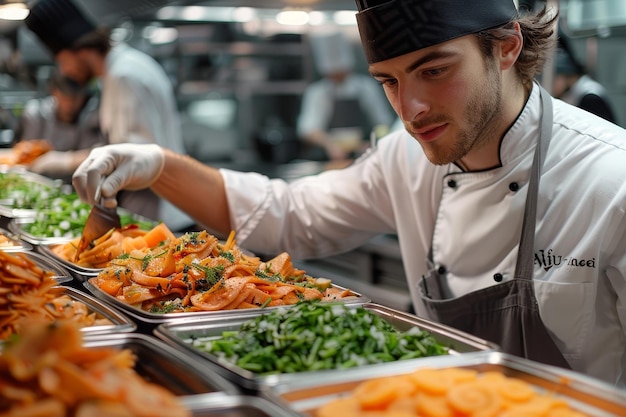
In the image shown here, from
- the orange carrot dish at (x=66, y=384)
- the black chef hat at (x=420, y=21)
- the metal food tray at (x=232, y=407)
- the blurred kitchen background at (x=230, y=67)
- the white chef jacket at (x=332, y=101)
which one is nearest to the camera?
the orange carrot dish at (x=66, y=384)

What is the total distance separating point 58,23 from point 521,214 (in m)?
3.42

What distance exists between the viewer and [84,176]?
2443 millimetres

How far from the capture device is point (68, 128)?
17.9 feet

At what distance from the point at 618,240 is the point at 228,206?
1.34m

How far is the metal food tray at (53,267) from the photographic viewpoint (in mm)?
2064

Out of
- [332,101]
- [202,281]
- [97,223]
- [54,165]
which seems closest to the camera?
[202,281]

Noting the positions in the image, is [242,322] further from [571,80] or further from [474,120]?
[571,80]

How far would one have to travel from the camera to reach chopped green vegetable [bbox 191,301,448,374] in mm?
1422

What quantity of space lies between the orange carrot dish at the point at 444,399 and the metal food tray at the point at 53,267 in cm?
111

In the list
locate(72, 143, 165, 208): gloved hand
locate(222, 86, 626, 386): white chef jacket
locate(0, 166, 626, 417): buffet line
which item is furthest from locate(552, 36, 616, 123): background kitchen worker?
locate(0, 166, 626, 417): buffet line

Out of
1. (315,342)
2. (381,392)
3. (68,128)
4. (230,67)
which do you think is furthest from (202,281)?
(230,67)

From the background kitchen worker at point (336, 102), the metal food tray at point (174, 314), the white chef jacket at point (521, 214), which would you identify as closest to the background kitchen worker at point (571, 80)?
the white chef jacket at point (521, 214)

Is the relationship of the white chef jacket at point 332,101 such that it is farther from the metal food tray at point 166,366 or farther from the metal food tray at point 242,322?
the metal food tray at point 166,366

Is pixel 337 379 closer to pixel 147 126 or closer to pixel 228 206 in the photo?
pixel 228 206
